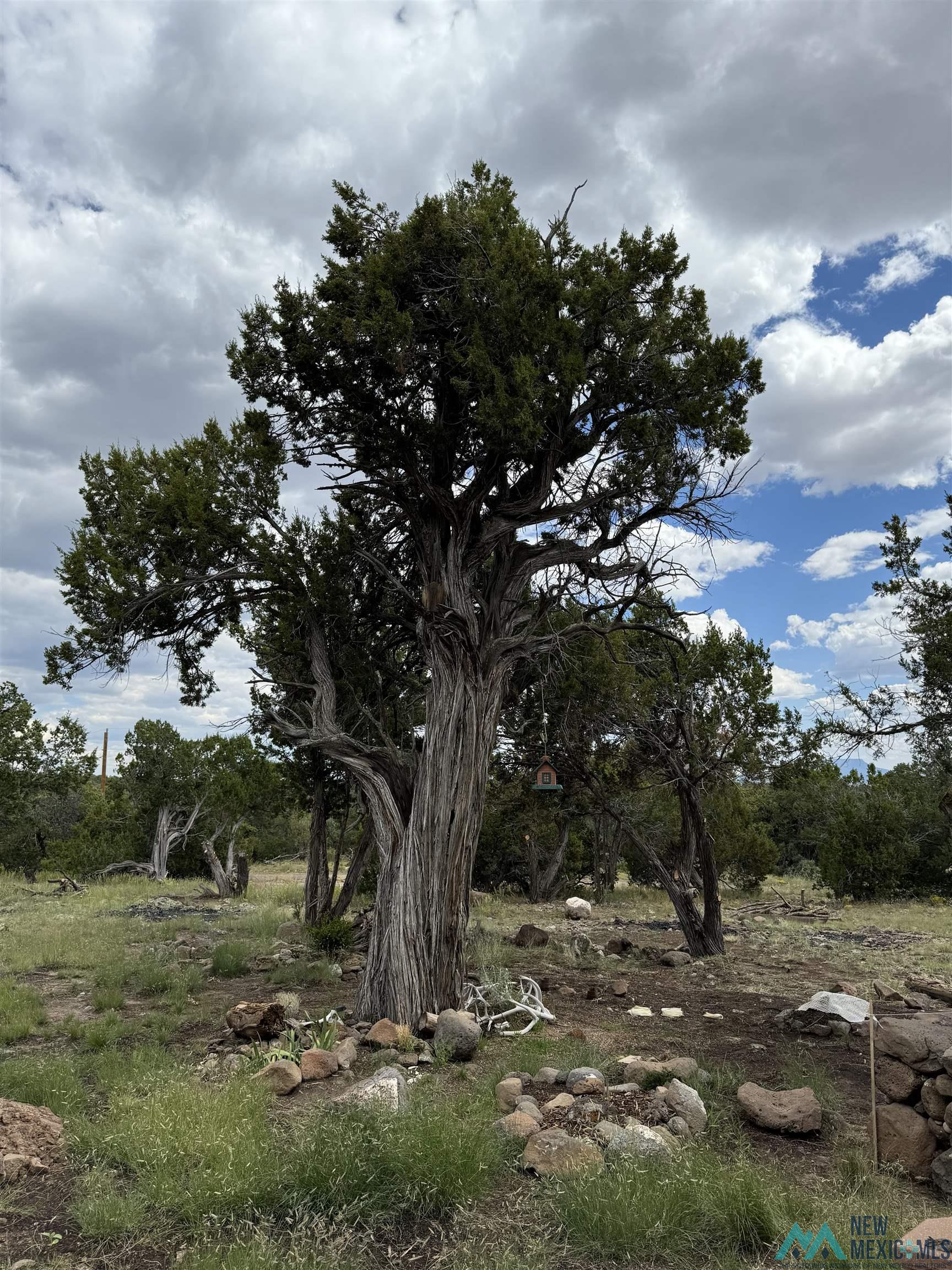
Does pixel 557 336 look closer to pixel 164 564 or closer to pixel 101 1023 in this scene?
pixel 164 564

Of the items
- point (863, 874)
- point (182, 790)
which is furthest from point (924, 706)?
point (182, 790)

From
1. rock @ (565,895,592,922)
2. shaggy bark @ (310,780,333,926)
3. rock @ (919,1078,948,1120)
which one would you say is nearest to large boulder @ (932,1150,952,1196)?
rock @ (919,1078,948,1120)

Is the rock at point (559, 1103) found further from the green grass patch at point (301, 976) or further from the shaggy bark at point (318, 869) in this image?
the shaggy bark at point (318, 869)

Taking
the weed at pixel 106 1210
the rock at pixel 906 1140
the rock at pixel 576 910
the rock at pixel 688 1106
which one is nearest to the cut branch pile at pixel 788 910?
the rock at pixel 576 910

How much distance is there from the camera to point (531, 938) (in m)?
12.9

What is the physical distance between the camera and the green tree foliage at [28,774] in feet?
84.3

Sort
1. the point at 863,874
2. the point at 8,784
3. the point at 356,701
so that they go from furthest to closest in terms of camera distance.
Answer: the point at 8,784, the point at 863,874, the point at 356,701

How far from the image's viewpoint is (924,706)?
387 inches

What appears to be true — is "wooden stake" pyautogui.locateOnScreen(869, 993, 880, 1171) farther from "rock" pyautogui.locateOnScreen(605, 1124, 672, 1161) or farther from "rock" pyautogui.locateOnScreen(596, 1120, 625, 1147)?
"rock" pyautogui.locateOnScreen(596, 1120, 625, 1147)

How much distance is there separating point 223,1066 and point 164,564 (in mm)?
5774

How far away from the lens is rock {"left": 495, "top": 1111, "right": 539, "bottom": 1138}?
4719 millimetres

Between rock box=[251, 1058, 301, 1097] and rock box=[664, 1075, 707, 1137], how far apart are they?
2.68m

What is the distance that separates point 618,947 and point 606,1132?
8.09 meters

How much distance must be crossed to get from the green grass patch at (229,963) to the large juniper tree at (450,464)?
136 inches
